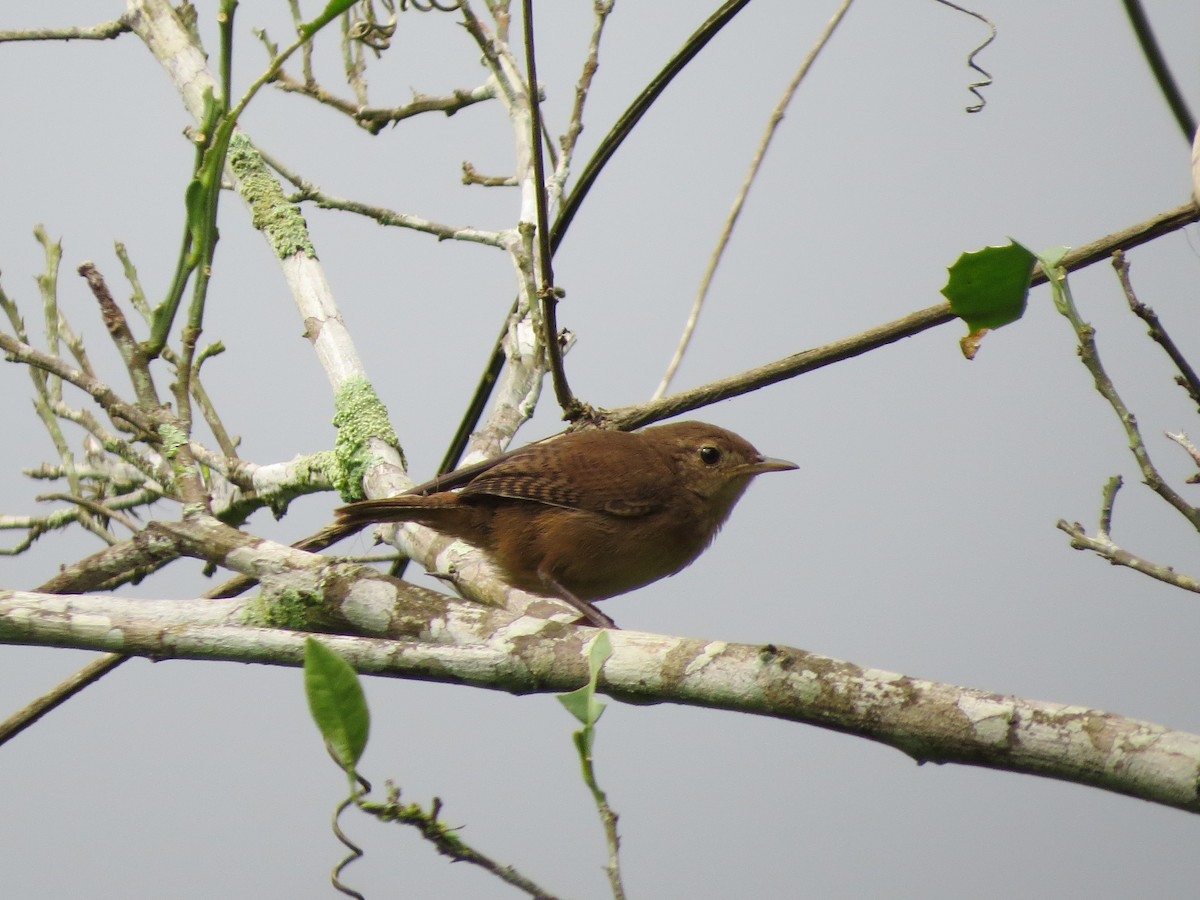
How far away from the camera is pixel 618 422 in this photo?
11.6ft

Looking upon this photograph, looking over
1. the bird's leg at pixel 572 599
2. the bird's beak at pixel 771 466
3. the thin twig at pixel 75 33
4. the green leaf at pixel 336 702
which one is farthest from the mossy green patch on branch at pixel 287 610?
the thin twig at pixel 75 33

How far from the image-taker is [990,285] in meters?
1.86

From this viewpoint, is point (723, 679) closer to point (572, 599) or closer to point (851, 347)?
point (851, 347)

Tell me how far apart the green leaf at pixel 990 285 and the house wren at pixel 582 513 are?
1600 mm

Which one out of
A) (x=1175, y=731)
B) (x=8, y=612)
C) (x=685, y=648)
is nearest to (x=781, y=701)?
(x=685, y=648)

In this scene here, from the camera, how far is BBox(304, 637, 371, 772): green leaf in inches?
63.0

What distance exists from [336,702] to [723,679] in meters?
0.63

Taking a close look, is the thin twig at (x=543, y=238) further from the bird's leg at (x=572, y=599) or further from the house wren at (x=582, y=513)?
the bird's leg at (x=572, y=599)

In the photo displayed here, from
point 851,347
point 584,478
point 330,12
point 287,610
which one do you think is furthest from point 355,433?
point 330,12

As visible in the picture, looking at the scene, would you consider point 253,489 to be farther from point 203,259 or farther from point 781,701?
point 781,701

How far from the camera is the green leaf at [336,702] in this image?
1.60 m

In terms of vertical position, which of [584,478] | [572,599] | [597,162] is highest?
[597,162]

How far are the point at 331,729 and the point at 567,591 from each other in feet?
5.83

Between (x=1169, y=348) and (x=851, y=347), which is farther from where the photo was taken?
(x=851, y=347)
